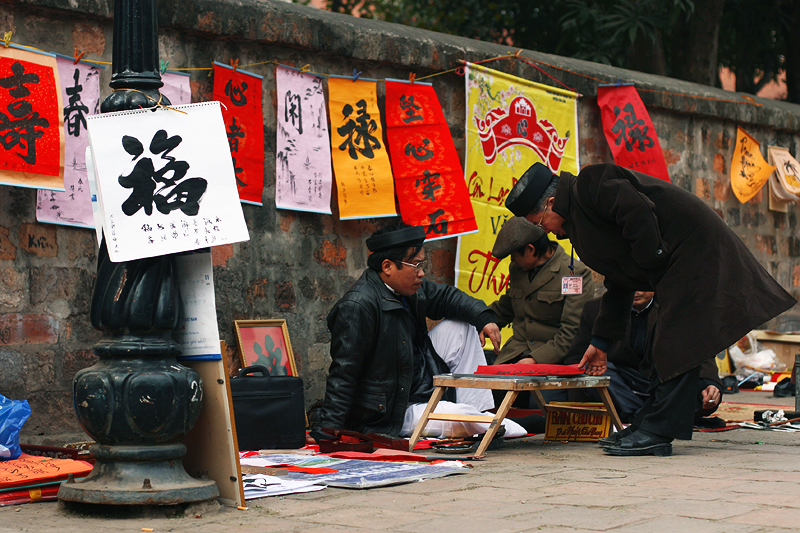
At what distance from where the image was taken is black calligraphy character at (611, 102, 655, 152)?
7.66 metres

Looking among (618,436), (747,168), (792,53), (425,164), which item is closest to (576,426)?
(618,436)

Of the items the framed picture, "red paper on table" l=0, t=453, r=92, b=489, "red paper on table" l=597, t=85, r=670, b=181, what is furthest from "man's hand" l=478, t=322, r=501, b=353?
"red paper on table" l=597, t=85, r=670, b=181

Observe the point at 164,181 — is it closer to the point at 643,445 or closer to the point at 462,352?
the point at 643,445

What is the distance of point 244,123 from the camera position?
553 centimetres

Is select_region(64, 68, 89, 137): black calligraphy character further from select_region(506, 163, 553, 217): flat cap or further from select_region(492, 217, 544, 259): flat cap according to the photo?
select_region(492, 217, 544, 259): flat cap

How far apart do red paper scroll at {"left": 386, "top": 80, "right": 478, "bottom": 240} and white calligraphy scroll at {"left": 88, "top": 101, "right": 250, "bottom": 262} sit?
122 inches

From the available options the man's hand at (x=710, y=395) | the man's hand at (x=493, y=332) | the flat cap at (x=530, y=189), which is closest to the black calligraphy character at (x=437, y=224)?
the man's hand at (x=493, y=332)

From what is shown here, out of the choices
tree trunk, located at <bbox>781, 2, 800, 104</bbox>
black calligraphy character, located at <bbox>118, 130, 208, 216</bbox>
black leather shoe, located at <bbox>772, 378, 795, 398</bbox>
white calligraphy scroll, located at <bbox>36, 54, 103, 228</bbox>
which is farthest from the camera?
tree trunk, located at <bbox>781, 2, 800, 104</bbox>

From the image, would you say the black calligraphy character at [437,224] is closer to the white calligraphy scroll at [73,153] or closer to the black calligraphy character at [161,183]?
the white calligraphy scroll at [73,153]

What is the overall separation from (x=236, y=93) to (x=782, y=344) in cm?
573

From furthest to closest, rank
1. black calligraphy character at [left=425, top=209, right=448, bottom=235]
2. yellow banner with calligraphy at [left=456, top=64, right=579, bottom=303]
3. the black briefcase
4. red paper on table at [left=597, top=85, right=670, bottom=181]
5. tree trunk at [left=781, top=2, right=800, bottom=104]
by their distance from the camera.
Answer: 1. tree trunk at [left=781, top=2, right=800, bottom=104]
2. red paper on table at [left=597, top=85, right=670, bottom=181]
3. yellow banner with calligraphy at [left=456, top=64, right=579, bottom=303]
4. black calligraphy character at [left=425, top=209, right=448, bottom=235]
5. the black briefcase

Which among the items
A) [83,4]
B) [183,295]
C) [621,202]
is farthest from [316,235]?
[183,295]

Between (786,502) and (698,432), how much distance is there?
2.31 m

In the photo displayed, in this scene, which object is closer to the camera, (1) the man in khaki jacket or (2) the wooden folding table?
(2) the wooden folding table
